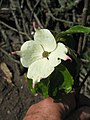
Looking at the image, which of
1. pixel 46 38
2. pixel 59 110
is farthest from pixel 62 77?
pixel 59 110

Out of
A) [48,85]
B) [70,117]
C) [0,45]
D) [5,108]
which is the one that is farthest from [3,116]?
[48,85]

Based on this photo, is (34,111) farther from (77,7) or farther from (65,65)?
(77,7)

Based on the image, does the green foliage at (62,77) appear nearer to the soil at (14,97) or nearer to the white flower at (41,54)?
the white flower at (41,54)

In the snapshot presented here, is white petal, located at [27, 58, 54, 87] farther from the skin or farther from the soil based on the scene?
the soil

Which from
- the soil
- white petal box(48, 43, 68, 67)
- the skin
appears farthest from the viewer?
the soil

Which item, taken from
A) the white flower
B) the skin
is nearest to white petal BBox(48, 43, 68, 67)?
the white flower

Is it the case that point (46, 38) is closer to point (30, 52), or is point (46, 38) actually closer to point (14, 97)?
point (30, 52)
